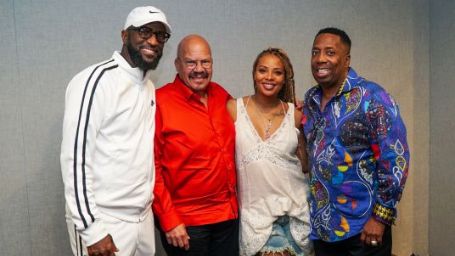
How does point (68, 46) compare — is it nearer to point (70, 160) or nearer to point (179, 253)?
point (70, 160)

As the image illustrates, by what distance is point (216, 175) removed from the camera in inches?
70.1

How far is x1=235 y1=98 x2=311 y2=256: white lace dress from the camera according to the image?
1.82 meters

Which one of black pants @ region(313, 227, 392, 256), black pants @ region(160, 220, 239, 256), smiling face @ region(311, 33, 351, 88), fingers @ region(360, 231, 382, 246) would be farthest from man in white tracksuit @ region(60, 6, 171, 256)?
fingers @ region(360, 231, 382, 246)

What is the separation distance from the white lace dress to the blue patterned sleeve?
0.40 m

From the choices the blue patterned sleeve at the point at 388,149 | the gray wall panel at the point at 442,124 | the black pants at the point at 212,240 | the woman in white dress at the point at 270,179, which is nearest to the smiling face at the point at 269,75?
the woman in white dress at the point at 270,179

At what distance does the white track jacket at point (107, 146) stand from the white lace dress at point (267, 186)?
1.48 ft

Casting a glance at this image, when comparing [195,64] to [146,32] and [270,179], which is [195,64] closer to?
[146,32]

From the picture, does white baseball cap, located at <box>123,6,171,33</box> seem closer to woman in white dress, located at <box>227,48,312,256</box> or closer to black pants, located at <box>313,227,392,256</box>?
woman in white dress, located at <box>227,48,312,256</box>

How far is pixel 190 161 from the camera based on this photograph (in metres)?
1.75

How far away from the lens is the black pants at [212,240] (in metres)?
1.78

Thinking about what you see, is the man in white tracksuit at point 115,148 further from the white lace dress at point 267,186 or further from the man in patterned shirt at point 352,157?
the man in patterned shirt at point 352,157

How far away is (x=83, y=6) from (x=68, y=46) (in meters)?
0.24

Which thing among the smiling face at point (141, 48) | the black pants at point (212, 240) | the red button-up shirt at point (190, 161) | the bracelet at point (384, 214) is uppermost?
the smiling face at point (141, 48)

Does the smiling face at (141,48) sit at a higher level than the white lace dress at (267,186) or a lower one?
higher
